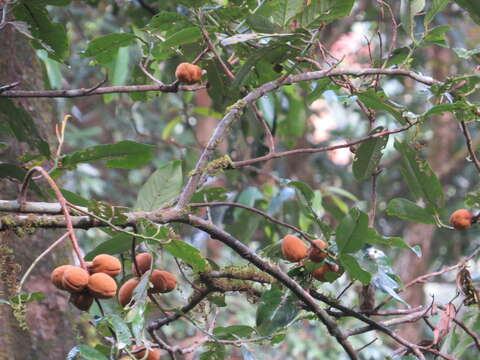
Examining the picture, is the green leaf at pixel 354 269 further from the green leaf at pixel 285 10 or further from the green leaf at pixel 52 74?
the green leaf at pixel 52 74

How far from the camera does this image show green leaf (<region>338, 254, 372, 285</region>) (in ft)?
3.03

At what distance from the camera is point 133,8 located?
1.89 metres

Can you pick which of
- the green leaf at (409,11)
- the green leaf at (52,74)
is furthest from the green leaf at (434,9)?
the green leaf at (52,74)

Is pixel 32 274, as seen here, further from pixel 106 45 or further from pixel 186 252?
pixel 186 252

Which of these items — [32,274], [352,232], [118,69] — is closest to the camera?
[352,232]

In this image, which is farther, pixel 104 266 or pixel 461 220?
pixel 461 220

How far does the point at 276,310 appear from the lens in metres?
0.99

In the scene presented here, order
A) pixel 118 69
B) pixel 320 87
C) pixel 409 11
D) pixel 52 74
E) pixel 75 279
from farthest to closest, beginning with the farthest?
pixel 118 69
pixel 52 74
pixel 320 87
pixel 409 11
pixel 75 279

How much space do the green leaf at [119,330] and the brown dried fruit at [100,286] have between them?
0.07 m

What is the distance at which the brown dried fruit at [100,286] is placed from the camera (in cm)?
66

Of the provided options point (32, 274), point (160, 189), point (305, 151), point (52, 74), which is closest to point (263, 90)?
point (305, 151)

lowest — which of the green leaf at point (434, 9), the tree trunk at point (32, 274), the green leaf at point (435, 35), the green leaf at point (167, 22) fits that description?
the tree trunk at point (32, 274)

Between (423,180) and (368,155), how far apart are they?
0.10 metres

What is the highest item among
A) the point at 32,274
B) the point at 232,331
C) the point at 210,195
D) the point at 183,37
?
the point at 183,37
